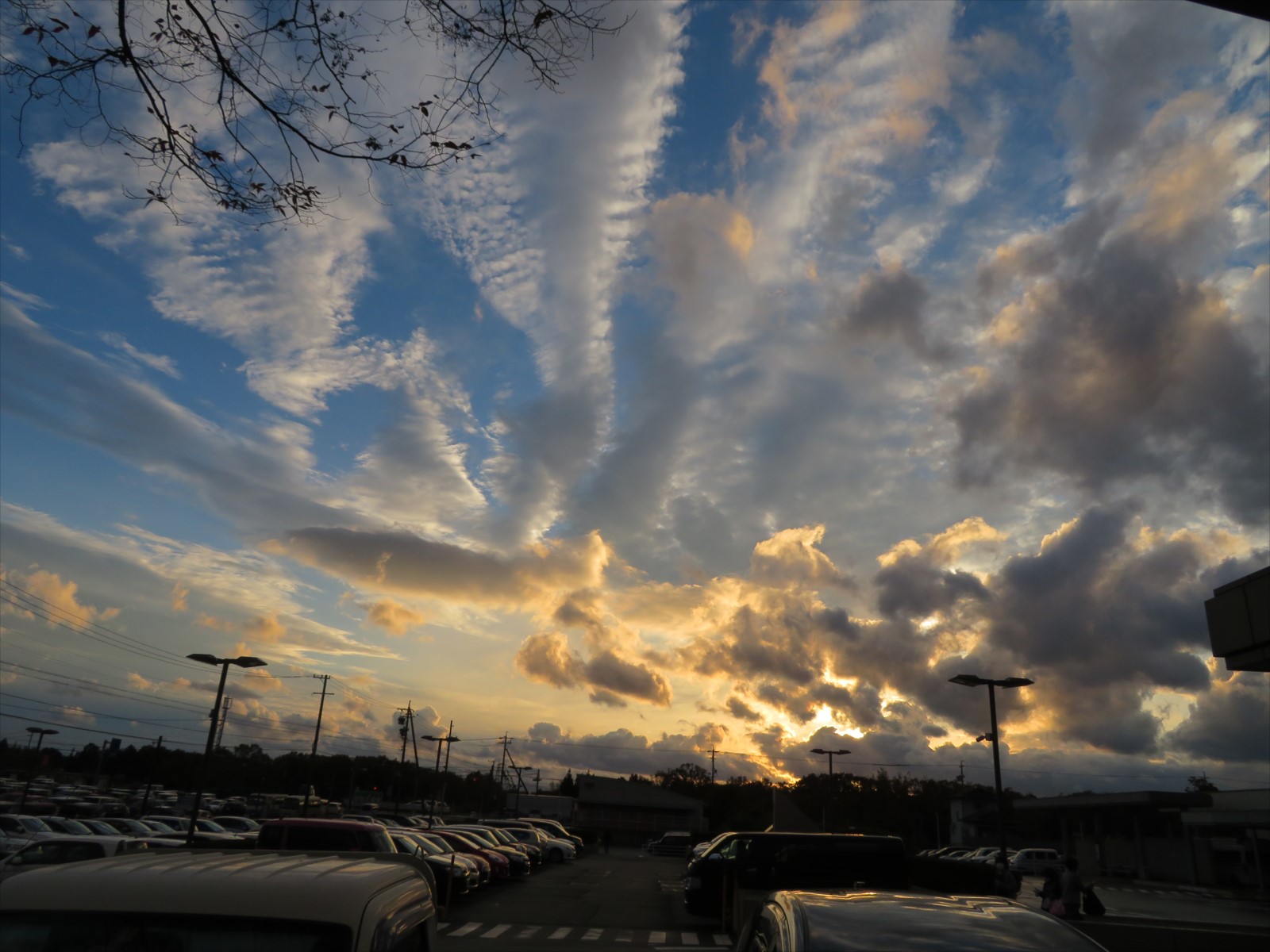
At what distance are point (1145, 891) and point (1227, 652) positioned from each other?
37072 mm

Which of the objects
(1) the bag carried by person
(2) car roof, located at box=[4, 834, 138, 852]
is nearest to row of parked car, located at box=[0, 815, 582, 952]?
(1) the bag carried by person

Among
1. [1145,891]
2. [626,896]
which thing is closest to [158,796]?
[626,896]

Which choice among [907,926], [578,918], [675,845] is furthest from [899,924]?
[675,845]

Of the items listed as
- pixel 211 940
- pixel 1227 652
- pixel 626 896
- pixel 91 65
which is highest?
pixel 91 65

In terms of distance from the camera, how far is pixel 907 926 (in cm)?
376

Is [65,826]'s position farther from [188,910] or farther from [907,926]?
[907,926]

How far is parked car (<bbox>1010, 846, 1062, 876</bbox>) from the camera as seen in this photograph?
54781 mm

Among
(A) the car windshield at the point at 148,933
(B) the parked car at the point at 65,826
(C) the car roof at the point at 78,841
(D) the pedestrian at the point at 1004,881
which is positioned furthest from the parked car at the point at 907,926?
(B) the parked car at the point at 65,826

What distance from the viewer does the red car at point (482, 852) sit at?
93.1 ft

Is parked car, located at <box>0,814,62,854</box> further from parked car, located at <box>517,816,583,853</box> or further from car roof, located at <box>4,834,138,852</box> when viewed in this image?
parked car, located at <box>517,816,583,853</box>

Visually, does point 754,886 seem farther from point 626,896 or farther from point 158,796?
point 158,796

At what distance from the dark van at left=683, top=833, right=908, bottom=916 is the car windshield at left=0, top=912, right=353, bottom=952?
20048 mm

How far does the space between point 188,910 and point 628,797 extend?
329ft

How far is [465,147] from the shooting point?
664cm
